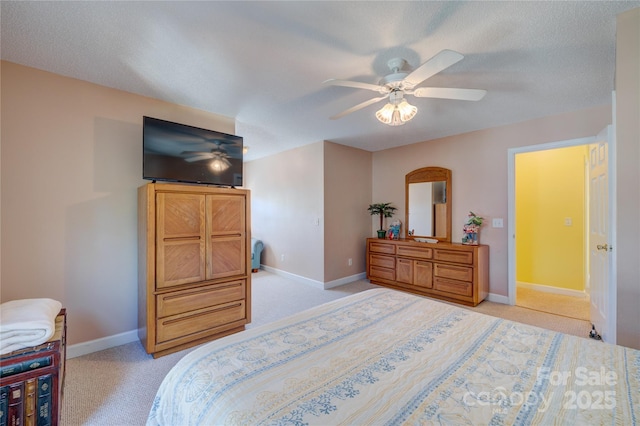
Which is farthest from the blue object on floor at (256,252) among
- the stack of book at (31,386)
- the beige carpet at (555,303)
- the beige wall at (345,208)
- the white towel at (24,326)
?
the beige carpet at (555,303)


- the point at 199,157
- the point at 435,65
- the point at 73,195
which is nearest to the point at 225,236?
the point at 199,157

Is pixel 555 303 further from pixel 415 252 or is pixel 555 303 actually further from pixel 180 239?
pixel 180 239

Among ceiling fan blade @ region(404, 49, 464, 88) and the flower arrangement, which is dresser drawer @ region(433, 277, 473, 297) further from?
ceiling fan blade @ region(404, 49, 464, 88)

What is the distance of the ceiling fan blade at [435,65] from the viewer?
1441mm

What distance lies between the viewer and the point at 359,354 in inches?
48.3

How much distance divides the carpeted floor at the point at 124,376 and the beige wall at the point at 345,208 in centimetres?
130

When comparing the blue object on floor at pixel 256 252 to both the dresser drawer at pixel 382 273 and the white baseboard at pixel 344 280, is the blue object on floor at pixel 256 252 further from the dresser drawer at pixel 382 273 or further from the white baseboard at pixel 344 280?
the dresser drawer at pixel 382 273

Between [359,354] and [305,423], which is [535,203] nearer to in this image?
[359,354]

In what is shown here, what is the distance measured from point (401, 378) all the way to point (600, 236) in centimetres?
280

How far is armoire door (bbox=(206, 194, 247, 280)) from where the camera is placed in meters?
2.60

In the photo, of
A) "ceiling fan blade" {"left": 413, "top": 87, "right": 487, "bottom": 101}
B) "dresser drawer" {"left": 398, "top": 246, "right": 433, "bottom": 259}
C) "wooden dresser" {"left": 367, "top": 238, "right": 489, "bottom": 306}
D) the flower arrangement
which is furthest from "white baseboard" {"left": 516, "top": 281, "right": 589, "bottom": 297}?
"ceiling fan blade" {"left": 413, "top": 87, "right": 487, "bottom": 101}

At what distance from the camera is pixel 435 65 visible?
1576 millimetres

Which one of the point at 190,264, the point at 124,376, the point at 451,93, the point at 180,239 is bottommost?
the point at 124,376

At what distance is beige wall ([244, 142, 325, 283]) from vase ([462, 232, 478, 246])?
2.16m
